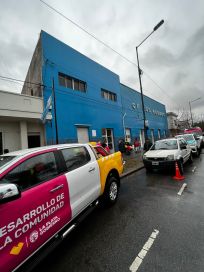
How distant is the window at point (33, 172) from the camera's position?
6.91 ft

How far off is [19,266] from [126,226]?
2126 millimetres

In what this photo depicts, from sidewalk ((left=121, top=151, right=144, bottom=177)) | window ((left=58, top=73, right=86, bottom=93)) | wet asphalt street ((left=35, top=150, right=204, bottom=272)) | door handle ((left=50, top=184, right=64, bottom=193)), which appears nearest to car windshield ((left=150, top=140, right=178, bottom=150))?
sidewalk ((left=121, top=151, right=144, bottom=177))

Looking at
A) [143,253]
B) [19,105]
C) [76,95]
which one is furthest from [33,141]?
[143,253]

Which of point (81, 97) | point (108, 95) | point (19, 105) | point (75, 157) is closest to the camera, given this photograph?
point (75, 157)

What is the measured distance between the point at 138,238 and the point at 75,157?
1.94 m

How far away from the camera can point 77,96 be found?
12.6 meters

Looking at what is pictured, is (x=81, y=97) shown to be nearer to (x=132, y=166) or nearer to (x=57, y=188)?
(x=132, y=166)

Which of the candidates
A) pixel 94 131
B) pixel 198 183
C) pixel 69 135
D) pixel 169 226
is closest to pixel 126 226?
pixel 169 226

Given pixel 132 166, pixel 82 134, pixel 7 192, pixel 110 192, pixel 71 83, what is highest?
pixel 71 83

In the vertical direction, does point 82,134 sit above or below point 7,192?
above

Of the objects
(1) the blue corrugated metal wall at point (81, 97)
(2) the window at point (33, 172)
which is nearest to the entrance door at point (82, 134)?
(1) the blue corrugated metal wall at point (81, 97)

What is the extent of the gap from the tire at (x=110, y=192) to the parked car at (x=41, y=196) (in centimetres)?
51

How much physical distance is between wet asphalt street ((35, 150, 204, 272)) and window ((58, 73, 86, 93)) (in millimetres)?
10101

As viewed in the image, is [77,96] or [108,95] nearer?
[77,96]
